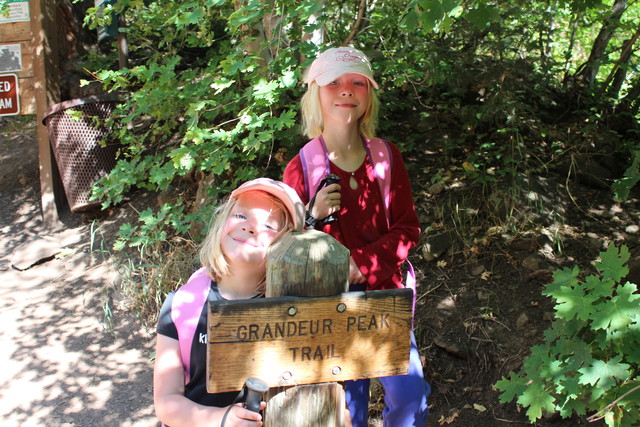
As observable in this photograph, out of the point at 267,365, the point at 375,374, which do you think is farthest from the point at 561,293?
the point at 267,365

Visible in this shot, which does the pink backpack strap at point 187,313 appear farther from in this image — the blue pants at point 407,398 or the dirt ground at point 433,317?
the dirt ground at point 433,317

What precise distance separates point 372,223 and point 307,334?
99 cm

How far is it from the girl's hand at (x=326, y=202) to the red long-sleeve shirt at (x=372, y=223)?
5.2 inches

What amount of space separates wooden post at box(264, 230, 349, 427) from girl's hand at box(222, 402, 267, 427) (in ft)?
0.08

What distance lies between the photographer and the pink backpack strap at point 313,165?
7.88 ft

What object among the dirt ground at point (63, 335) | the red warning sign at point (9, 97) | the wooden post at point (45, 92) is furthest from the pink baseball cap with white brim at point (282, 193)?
the red warning sign at point (9, 97)

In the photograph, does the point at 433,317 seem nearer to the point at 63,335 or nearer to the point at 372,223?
the point at 372,223

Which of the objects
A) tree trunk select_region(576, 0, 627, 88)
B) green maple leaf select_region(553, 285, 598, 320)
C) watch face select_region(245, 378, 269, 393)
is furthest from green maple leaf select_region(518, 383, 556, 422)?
tree trunk select_region(576, 0, 627, 88)

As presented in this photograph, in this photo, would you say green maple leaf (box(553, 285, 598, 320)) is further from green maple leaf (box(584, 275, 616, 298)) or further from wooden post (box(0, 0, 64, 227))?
wooden post (box(0, 0, 64, 227))

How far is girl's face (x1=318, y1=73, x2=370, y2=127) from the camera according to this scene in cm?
247

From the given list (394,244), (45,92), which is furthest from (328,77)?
(45,92)

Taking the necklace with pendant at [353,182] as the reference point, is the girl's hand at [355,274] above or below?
below

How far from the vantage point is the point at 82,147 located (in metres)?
6.38

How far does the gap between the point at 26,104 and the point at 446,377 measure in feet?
17.6
